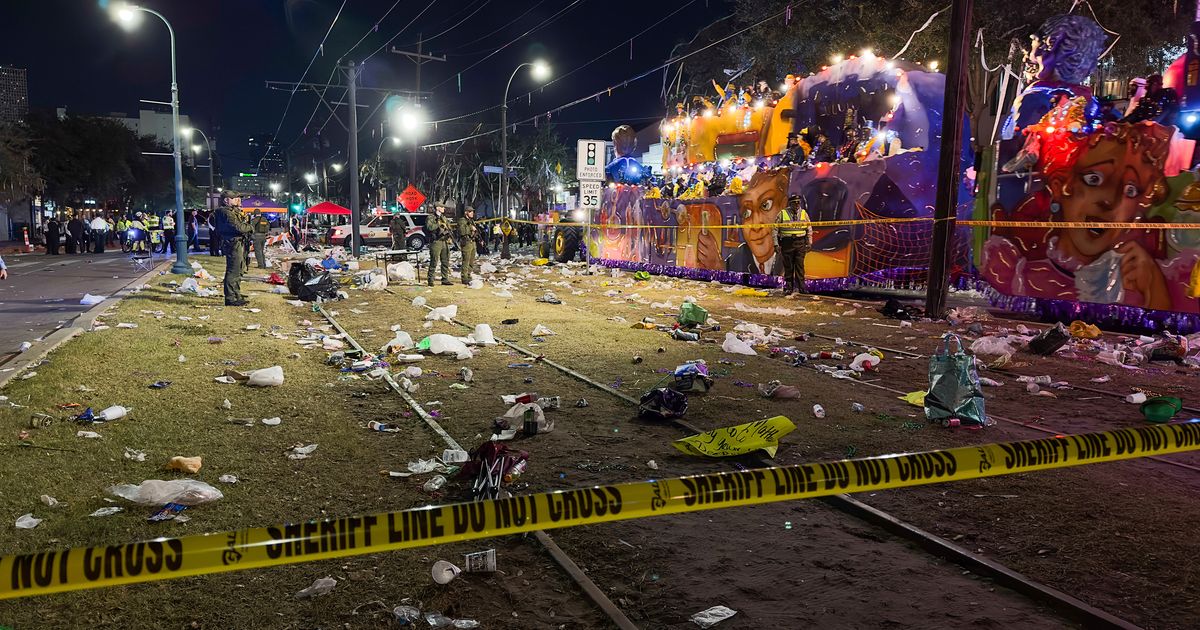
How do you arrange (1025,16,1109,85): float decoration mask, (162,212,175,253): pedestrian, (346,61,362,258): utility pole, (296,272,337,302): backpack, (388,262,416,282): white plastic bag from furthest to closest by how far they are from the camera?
(162,212,175,253): pedestrian
(346,61,362,258): utility pole
(388,262,416,282): white plastic bag
(296,272,337,302): backpack
(1025,16,1109,85): float decoration mask

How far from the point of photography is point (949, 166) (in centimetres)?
1135

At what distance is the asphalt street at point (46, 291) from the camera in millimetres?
10052

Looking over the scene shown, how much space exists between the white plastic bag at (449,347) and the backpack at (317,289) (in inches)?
237

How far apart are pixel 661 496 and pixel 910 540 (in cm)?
203

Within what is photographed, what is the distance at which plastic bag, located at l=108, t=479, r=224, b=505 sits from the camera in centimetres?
399

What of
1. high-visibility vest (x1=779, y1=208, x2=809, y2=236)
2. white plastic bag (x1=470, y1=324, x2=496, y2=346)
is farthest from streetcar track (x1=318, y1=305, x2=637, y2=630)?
high-visibility vest (x1=779, y1=208, x2=809, y2=236)

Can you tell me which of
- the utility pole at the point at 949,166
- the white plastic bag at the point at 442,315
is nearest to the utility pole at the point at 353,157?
the white plastic bag at the point at 442,315

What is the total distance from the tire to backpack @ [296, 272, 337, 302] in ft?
44.1

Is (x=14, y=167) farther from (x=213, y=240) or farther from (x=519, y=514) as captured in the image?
(x=519, y=514)

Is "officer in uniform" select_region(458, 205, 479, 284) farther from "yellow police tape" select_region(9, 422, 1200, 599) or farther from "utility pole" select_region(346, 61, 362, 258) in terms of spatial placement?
"yellow police tape" select_region(9, 422, 1200, 599)

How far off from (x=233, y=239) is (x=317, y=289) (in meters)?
1.84

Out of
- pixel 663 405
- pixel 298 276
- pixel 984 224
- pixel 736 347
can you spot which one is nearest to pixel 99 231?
pixel 298 276

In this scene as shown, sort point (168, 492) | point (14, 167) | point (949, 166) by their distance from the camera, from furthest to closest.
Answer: point (14, 167) < point (949, 166) < point (168, 492)

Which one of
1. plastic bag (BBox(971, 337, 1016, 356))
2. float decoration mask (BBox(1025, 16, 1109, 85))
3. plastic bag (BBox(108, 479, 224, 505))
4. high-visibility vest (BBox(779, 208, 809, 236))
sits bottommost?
plastic bag (BBox(108, 479, 224, 505))
